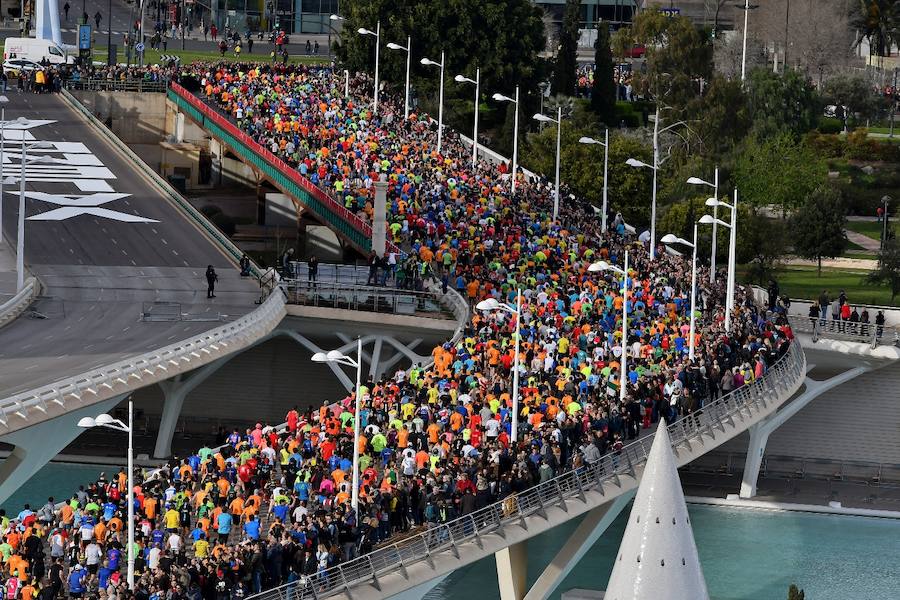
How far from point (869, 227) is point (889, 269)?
67.5 feet

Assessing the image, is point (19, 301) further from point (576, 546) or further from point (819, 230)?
point (819, 230)

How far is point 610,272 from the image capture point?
81375mm

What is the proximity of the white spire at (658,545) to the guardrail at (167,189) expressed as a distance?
144 ft

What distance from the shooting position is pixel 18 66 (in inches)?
5103

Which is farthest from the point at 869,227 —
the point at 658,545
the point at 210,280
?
the point at 658,545

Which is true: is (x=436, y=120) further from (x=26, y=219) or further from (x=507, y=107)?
(x=26, y=219)

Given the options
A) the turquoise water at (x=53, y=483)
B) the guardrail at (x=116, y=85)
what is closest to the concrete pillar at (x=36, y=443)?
the turquoise water at (x=53, y=483)

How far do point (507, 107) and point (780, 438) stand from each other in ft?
146

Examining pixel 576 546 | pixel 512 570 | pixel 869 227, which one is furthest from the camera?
pixel 869 227

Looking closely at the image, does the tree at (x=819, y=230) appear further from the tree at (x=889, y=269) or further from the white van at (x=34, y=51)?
the white van at (x=34, y=51)

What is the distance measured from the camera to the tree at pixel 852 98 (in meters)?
140

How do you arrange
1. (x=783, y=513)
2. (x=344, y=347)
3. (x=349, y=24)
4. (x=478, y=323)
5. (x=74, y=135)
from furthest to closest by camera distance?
(x=349, y=24) → (x=74, y=135) → (x=344, y=347) → (x=783, y=513) → (x=478, y=323)

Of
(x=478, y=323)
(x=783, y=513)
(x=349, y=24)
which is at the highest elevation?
(x=349, y=24)

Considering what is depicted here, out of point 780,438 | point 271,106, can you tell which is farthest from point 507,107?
point 780,438
